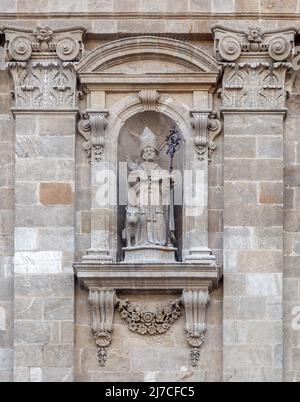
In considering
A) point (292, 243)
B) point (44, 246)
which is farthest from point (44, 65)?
point (292, 243)

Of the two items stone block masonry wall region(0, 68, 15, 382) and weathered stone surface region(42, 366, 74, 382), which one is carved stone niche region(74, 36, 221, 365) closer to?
weathered stone surface region(42, 366, 74, 382)

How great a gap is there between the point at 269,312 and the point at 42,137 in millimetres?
3958

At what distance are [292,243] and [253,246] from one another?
24.7 inches

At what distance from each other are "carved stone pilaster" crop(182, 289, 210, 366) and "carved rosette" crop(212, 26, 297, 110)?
8.79 feet

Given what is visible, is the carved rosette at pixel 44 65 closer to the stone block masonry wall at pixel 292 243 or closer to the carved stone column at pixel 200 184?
the carved stone column at pixel 200 184

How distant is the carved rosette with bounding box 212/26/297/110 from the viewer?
6069cm

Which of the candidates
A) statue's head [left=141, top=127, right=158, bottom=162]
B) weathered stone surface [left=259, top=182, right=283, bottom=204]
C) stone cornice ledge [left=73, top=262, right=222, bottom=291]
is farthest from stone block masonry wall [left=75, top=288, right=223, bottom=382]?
statue's head [left=141, top=127, right=158, bottom=162]

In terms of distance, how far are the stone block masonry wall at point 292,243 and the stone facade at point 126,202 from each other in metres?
0.02

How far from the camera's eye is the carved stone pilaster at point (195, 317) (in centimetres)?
6016

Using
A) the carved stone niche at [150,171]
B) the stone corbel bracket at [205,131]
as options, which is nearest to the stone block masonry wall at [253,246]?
the stone corbel bracket at [205,131]

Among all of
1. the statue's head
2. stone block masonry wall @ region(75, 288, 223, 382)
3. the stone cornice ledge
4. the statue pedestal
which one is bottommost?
stone block masonry wall @ region(75, 288, 223, 382)

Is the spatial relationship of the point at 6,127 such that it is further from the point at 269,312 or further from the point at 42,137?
the point at 269,312

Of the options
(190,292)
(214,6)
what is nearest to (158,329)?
(190,292)

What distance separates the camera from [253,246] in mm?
60281
